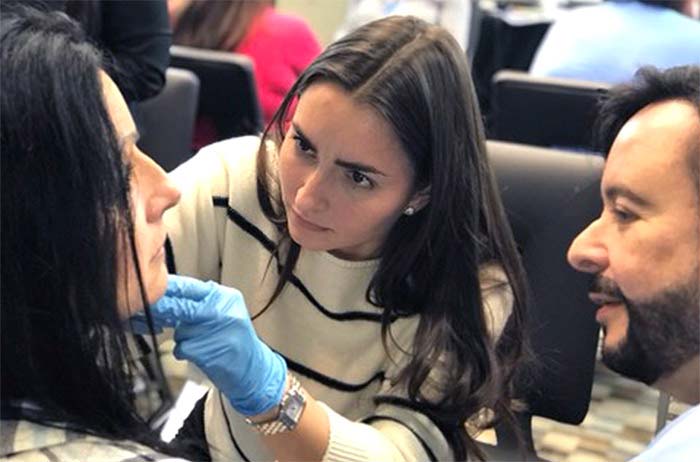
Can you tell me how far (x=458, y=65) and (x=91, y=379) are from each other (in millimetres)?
619

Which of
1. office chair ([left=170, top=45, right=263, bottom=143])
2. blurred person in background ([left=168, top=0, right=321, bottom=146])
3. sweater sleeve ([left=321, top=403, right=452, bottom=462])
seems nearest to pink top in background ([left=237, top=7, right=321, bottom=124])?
blurred person in background ([left=168, top=0, right=321, bottom=146])

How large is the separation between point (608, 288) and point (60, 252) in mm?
770

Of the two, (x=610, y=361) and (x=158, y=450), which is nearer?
(x=158, y=450)

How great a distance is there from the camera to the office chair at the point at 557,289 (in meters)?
1.41

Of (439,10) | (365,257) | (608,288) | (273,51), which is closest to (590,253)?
(608,288)

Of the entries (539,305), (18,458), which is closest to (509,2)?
(539,305)

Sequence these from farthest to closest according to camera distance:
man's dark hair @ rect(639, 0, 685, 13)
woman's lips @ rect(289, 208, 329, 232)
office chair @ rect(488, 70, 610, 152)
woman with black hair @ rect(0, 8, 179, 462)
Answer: man's dark hair @ rect(639, 0, 685, 13) → office chair @ rect(488, 70, 610, 152) → woman's lips @ rect(289, 208, 329, 232) → woman with black hair @ rect(0, 8, 179, 462)

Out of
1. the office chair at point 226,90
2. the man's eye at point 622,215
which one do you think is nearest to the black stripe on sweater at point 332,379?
the man's eye at point 622,215

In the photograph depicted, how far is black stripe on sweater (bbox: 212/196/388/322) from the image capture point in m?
1.28

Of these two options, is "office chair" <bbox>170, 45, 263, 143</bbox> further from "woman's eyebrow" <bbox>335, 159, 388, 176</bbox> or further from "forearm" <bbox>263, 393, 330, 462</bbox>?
"forearm" <bbox>263, 393, 330, 462</bbox>

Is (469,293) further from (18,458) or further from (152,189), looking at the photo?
(18,458)

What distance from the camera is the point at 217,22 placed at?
2.52 metres

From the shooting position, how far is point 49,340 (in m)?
0.79

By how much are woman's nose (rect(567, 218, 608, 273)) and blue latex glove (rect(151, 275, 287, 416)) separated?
1.46 feet
